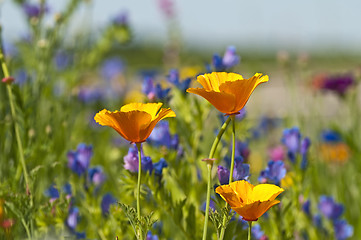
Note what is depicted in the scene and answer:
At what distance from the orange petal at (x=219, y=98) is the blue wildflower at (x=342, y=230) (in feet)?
2.82

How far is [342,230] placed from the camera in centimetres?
143

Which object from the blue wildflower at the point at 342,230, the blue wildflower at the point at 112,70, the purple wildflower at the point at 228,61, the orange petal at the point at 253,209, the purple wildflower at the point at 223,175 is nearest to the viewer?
the orange petal at the point at 253,209

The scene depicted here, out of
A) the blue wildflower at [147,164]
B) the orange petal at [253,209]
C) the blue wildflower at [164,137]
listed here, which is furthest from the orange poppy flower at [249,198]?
the blue wildflower at [164,137]

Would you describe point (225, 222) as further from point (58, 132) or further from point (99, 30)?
point (99, 30)

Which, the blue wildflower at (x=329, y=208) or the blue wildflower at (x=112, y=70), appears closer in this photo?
the blue wildflower at (x=329, y=208)

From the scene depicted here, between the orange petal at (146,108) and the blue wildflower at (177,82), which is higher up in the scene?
the orange petal at (146,108)

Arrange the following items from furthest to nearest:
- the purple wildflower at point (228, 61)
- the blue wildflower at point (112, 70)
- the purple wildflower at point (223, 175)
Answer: the blue wildflower at point (112, 70)
the purple wildflower at point (228, 61)
the purple wildflower at point (223, 175)

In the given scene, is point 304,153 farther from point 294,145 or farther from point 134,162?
point 134,162

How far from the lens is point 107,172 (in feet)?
7.50

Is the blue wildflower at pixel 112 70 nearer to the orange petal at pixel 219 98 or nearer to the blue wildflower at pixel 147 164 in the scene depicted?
the blue wildflower at pixel 147 164

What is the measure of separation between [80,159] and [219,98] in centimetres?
66

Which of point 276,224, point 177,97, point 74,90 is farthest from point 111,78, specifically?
point 276,224

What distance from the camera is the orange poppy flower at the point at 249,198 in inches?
27.7

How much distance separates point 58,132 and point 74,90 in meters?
0.35
